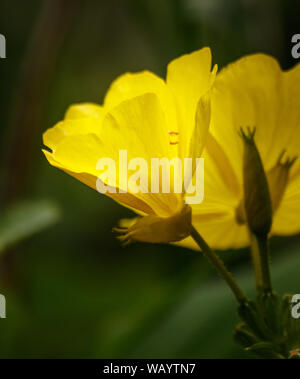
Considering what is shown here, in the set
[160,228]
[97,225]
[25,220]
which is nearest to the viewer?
[160,228]

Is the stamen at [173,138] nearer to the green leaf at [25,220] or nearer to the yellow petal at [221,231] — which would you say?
the yellow petal at [221,231]

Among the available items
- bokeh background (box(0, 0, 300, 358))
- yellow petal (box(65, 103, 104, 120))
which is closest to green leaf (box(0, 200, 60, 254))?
bokeh background (box(0, 0, 300, 358))

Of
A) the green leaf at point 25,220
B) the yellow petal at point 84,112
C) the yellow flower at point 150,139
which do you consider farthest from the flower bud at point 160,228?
the green leaf at point 25,220

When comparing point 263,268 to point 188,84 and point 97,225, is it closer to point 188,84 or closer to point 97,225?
point 188,84

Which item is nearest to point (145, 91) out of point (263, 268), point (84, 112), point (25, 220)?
point (84, 112)

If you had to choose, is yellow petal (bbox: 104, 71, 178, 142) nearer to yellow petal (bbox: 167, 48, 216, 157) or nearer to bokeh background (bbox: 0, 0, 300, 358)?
yellow petal (bbox: 167, 48, 216, 157)
